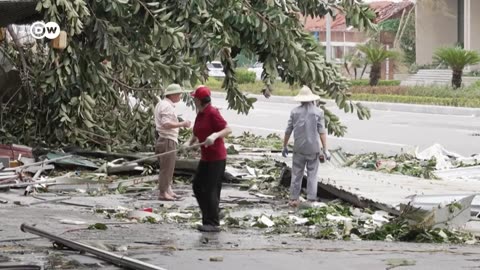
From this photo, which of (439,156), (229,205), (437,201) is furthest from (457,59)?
(437,201)

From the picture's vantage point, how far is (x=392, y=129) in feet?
81.1

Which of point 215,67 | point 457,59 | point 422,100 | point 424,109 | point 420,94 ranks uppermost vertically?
point 457,59

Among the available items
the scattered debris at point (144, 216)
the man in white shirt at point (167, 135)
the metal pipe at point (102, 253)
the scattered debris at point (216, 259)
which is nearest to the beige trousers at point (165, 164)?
the man in white shirt at point (167, 135)

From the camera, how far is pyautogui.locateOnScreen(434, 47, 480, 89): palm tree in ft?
112

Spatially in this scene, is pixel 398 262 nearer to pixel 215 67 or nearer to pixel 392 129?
pixel 392 129

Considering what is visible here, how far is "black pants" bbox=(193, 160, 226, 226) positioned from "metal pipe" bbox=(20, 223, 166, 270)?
186 cm

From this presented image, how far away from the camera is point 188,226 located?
1047cm

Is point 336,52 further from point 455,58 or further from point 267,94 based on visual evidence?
point 267,94

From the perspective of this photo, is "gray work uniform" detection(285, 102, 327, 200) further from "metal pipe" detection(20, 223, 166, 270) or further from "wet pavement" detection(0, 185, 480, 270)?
"metal pipe" detection(20, 223, 166, 270)

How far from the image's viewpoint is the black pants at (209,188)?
10.1 meters

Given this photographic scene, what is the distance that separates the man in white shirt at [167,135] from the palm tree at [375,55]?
26.5 meters

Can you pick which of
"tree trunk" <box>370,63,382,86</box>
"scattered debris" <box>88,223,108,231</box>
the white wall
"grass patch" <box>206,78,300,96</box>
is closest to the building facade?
the white wall

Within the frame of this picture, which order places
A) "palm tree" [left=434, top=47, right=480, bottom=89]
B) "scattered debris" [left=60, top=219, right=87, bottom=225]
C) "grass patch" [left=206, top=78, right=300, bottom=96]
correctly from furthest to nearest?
"grass patch" [left=206, top=78, right=300, bottom=96], "palm tree" [left=434, top=47, right=480, bottom=89], "scattered debris" [left=60, top=219, right=87, bottom=225]

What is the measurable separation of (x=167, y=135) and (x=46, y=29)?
99.2 inches
